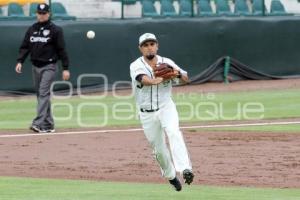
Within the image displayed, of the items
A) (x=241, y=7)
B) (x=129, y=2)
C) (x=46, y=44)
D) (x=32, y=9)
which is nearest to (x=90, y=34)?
(x=32, y=9)

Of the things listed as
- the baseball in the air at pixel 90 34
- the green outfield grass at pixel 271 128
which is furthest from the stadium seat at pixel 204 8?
the green outfield grass at pixel 271 128

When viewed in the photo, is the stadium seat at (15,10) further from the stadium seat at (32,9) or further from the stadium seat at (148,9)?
the stadium seat at (148,9)

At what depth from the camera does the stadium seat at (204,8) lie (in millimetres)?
24681

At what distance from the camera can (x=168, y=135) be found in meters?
9.84

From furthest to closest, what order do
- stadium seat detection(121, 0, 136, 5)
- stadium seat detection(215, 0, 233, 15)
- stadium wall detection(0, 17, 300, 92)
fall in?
1. stadium seat detection(215, 0, 233, 15)
2. stadium seat detection(121, 0, 136, 5)
3. stadium wall detection(0, 17, 300, 92)

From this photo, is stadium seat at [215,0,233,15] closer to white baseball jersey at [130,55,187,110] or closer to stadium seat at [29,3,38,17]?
stadium seat at [29,3,38,17]

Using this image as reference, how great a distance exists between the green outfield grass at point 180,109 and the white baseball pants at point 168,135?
22.0ft

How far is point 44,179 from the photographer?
11086 millimetres

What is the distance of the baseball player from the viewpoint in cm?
980

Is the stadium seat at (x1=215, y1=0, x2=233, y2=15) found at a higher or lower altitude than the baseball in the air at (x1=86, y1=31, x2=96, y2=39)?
higher

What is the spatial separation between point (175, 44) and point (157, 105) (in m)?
13.1

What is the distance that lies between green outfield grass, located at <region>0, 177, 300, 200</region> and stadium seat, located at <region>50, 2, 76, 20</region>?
12.1 metres

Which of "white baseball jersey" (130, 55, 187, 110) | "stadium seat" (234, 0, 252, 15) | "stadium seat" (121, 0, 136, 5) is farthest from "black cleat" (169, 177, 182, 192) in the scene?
"stadium seat" (234, 0, 252, 15)

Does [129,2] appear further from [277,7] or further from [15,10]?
[277,7]
